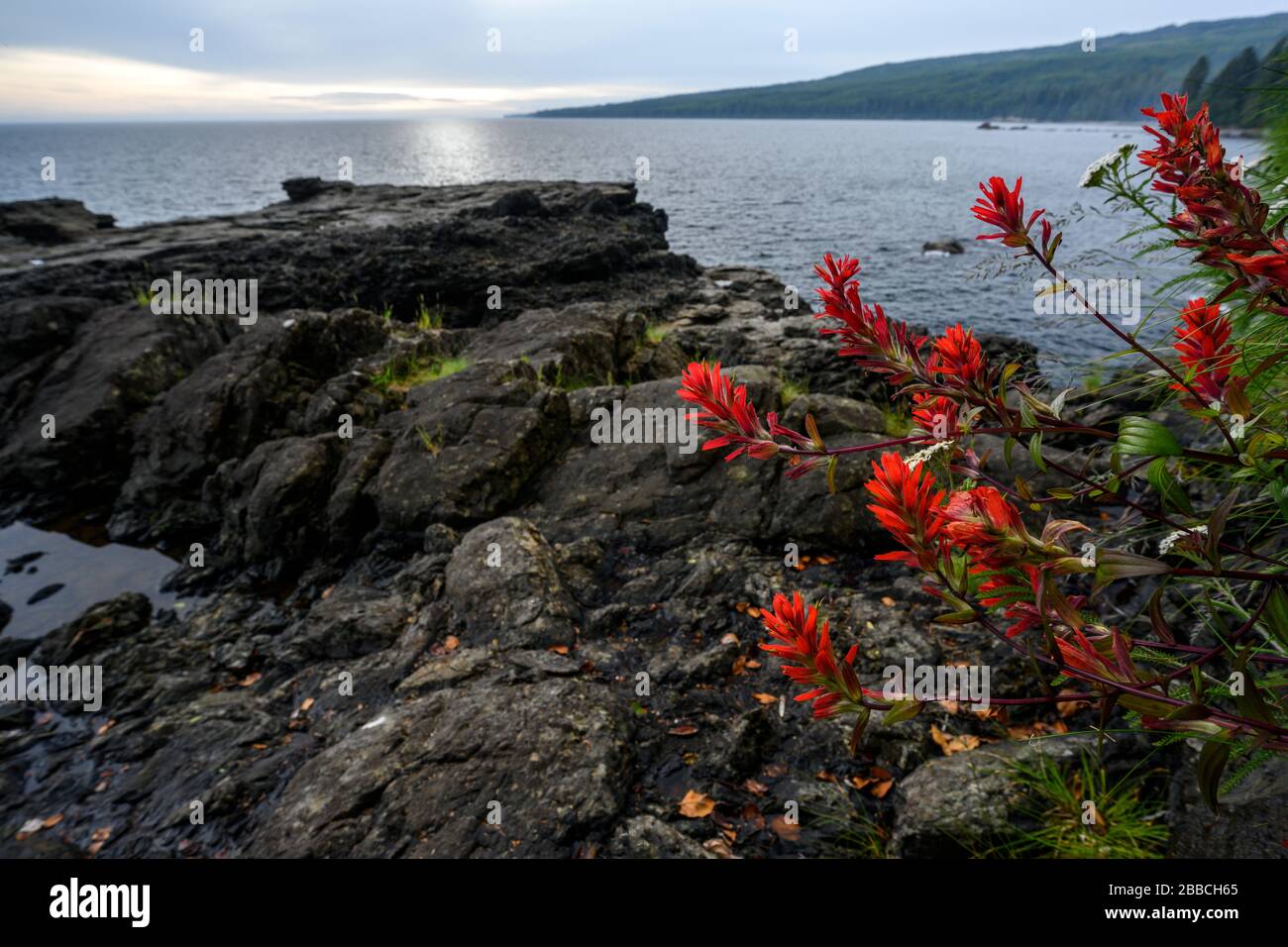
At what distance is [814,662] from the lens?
1509 mm

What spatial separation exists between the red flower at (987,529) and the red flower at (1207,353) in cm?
64

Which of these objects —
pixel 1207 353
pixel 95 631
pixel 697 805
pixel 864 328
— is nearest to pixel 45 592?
pixel 95 631

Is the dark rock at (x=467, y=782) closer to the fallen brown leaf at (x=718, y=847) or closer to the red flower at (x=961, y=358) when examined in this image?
the fallen brown leaf at (x=718, y=847)

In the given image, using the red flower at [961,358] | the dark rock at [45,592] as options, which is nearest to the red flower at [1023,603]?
the red flower at [961,358]

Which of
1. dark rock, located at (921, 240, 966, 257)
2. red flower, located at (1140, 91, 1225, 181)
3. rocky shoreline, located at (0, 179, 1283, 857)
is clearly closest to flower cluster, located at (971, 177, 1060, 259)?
red flower, located at (1140, 91, 1225, 181)

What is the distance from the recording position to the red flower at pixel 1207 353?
1.55 meters

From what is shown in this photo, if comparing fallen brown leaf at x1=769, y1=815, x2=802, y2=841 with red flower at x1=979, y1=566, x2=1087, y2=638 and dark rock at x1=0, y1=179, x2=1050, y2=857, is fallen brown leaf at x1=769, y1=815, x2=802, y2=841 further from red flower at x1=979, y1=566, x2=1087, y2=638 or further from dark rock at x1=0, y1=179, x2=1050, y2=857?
red flower at x1=979, y1=566, x2=1087, y2=638

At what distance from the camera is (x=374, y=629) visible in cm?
646

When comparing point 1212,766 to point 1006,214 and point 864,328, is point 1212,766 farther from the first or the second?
point 1006,214

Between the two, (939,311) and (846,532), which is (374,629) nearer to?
(846,532)

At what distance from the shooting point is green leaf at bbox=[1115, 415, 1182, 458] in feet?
4.57
